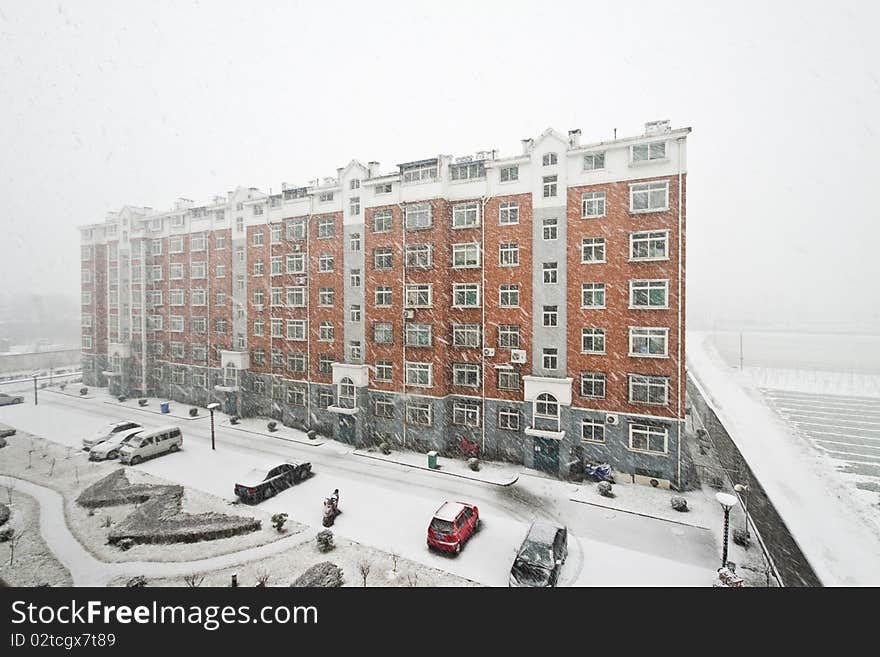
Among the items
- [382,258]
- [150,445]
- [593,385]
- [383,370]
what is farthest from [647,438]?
[150,445]

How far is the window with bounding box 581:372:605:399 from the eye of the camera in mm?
21531

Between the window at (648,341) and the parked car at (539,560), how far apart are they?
10532 mm

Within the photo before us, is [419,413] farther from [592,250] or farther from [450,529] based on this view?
[592,250]

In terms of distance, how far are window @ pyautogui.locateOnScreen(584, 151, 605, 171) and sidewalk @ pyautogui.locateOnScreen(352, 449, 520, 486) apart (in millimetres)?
16144

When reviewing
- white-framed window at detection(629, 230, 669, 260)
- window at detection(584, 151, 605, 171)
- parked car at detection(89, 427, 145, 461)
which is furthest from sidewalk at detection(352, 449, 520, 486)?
window at detection(584, 151, 605, 171)

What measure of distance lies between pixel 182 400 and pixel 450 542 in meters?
32.3

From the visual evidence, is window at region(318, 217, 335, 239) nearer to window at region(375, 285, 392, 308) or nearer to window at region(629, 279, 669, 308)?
window at region(375, 285, 392, 308)

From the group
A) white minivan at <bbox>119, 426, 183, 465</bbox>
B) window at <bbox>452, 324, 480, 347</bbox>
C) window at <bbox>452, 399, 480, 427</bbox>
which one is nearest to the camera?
white minivan at <bbox>119, 426, 183, 465</bbox>

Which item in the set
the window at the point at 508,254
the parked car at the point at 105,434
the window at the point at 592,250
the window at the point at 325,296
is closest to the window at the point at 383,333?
the window at the point at 325,296

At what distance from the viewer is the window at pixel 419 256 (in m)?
24.8

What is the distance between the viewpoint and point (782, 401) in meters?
45.6

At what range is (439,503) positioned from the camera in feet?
61.4

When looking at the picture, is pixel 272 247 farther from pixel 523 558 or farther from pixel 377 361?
pixel 523 558

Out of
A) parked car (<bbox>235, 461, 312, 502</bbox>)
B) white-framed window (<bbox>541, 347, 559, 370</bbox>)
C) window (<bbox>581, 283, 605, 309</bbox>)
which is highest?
window (<bbox>581, 283, 605, 309</bbox>)
